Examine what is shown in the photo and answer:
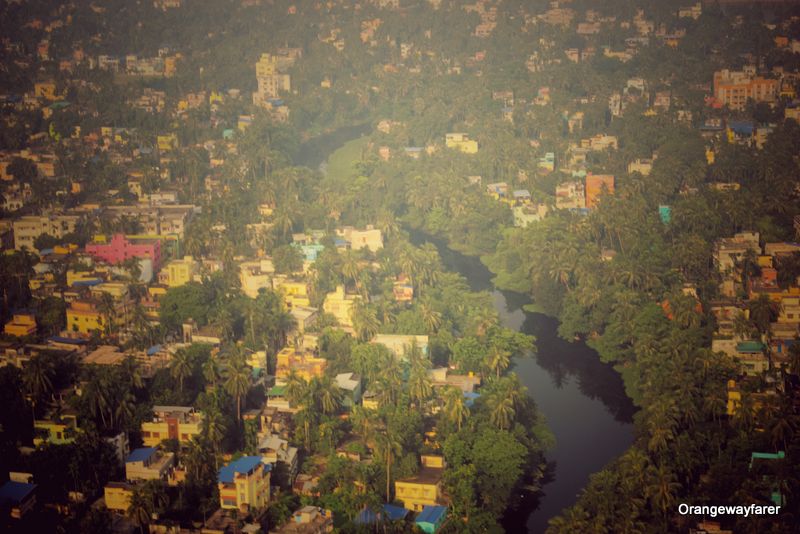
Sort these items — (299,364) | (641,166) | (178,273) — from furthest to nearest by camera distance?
1. (641,166)
2. (178,273)
3. (299,364)

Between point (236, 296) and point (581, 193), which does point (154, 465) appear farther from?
point (581, 193)

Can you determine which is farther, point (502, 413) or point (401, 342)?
point (401, 342)

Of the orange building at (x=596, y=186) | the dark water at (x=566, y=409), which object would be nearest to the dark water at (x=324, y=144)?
the orange building at (x=596, y=186)

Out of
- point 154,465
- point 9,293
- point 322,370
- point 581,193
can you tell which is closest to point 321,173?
point 581,193

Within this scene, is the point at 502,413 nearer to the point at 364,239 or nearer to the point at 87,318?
the point at 87,318

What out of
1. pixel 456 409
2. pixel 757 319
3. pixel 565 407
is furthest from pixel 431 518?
pixel 757 319

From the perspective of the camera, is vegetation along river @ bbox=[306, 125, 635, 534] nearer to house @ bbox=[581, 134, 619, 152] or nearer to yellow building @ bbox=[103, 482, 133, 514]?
yellow building @ bbox=[103, 482, 133, 514]
